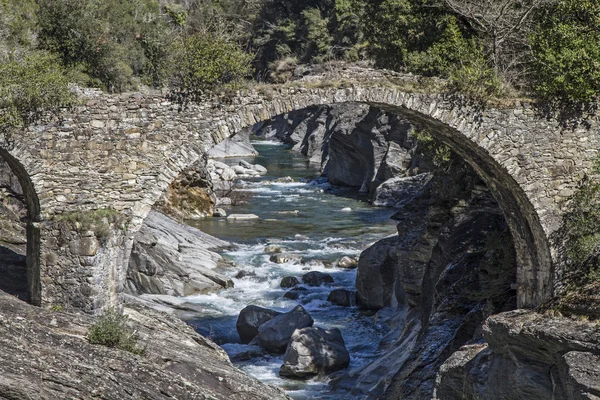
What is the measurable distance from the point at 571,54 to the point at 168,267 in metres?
12.5

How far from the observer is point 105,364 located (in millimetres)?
8961

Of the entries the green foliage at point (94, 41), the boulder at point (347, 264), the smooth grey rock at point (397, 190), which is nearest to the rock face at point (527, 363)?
the boulder at point (347, 264)

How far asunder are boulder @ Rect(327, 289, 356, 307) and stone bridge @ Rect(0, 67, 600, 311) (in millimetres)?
7799

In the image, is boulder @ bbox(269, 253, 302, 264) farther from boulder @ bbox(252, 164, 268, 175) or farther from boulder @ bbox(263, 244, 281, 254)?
boulder @ bbox(252, 164, 268, 175)

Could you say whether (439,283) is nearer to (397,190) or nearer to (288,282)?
(288,282)

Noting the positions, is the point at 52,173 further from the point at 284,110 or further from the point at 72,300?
the point at 284,110

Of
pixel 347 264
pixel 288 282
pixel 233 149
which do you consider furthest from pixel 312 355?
pixel 233 149

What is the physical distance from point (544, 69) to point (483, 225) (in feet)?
11.9

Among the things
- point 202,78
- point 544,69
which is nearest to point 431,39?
point 544,69

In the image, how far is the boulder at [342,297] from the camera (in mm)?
19172

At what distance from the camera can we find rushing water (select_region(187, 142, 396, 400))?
16109 mm

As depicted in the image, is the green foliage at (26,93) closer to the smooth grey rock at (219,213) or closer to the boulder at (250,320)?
the boulder at (250,320)

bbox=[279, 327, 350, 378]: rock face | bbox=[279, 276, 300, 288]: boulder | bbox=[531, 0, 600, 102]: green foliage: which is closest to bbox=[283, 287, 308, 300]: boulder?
bbox=[279, 276, 300, 288]: boulder

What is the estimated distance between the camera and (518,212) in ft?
40.9
